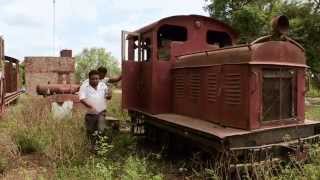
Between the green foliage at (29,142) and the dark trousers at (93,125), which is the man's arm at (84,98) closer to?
the dark trousers at (93,125)

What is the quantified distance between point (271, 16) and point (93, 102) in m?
20.7

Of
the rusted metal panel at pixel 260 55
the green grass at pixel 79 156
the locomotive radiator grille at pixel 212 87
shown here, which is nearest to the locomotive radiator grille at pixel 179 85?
the rusted metal panel at pixel 260 55

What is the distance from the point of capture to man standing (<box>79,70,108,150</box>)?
8.04m

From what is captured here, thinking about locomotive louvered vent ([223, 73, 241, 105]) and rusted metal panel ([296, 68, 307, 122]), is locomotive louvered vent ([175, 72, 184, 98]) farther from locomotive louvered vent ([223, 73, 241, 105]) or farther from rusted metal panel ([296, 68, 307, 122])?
rusted metal panel ([296, 68, 307, 122])

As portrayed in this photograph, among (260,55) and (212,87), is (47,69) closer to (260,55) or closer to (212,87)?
(212,87)

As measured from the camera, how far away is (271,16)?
2662 centimetres

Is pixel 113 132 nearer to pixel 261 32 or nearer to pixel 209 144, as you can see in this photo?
pixel 209 144

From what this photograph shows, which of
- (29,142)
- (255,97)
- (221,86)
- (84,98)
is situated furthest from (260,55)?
(29,142)

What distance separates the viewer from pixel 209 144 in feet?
21.5

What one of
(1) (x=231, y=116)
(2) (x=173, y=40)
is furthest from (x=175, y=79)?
(1) (x=231, y=116)

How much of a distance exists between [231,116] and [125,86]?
3.79 meters

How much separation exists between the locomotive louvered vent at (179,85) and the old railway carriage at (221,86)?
0.07 feet

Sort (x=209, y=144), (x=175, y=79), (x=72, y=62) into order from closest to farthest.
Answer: (x=209, y=144) → (x=175, y=79) → (x=72, y=62)

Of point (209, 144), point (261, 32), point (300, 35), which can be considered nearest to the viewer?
point (209, 144)
